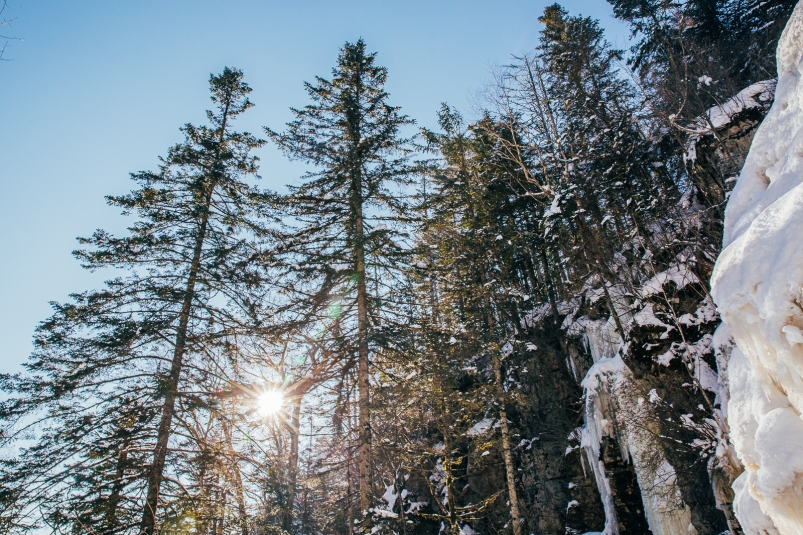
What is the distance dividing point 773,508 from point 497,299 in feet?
32.2

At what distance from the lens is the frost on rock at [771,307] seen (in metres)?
2.60

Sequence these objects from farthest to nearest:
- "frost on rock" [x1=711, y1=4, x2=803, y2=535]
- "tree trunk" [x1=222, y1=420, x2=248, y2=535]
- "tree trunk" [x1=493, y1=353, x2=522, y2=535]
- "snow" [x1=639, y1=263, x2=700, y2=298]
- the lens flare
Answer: "tree trunk" [x1=493, y1=353, x2=522, y2=535], "snow" [x1=639, y1=263, x2=700, y2=298], the lens flare, "tree trunk" [x1=222, y1=420, x2=248, y2=535], "frost on rock" [x1=711, y1=4, x2=803, y2=535]

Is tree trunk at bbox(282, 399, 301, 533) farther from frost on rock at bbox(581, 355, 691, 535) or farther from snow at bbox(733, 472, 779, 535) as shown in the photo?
frost on rock at bbox(581, 355, 691, 535)

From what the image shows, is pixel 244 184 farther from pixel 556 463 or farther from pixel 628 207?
pixel 556 463

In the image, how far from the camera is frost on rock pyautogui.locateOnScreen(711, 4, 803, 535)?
8.53ft

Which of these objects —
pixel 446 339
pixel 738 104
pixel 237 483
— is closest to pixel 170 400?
pixel 237 483

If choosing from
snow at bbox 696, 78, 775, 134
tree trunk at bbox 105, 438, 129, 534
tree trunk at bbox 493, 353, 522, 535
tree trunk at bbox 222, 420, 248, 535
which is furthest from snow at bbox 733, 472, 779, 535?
snow at bbox 696, 78, 775, 134

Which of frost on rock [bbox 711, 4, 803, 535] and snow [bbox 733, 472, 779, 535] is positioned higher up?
frost on rock [bbox 711, 4, 803, 535]

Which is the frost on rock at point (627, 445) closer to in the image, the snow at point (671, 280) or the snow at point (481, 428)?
the snow at point (671, 280)

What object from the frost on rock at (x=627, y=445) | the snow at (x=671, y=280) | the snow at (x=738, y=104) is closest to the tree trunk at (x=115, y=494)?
the frost on rock at (x=627, y=445)

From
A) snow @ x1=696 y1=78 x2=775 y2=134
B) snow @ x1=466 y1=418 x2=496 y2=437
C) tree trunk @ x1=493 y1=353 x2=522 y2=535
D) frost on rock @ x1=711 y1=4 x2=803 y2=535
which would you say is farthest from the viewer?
snow @ x1=466 y1=418 x2=496 y2=437

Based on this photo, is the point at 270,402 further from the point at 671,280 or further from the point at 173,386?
the point at 671,280

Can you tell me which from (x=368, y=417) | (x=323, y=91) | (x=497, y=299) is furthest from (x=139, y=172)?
(x=497, y=299)

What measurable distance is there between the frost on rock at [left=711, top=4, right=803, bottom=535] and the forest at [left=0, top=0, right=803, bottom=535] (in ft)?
0.12
